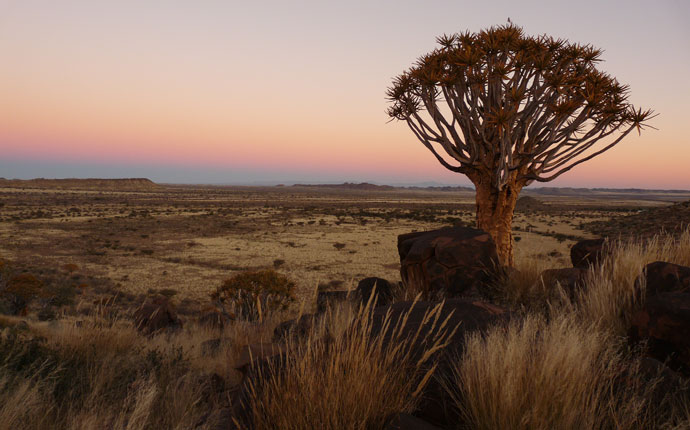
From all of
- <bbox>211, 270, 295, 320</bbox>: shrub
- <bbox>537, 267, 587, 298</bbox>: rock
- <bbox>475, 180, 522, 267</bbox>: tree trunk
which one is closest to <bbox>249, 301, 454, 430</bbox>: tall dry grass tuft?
<bbox>537, 267, 587, 298</bbox>: rock

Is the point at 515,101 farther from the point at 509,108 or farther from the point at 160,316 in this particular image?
the point at 160,316

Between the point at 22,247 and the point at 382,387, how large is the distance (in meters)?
30.9

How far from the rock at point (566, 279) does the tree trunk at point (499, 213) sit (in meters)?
3.10

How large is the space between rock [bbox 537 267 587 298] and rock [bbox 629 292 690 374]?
5.69ft

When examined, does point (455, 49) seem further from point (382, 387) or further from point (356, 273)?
point (356, 273)

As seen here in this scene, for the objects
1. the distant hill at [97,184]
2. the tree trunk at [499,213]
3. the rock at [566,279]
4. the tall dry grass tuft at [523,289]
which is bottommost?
the tall dry grass tuft at [523,289]

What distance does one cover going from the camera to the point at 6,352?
399cm

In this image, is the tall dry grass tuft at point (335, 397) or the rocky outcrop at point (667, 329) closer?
the tall dry grass tuft at point (335, 397)

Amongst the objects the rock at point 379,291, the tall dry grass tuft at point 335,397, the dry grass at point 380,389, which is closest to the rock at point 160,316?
the rock at point 379,291

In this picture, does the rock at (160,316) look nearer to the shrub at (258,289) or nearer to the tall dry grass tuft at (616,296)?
the shrub at (258,289)

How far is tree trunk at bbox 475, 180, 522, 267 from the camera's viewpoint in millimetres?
9977

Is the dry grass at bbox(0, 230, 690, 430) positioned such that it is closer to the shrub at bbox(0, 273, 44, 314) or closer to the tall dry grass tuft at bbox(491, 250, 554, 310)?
the tall dry grass tuft at bbox(491, 250, 554, 310)

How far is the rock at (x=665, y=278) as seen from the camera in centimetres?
455

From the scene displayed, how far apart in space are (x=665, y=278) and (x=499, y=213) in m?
5.39
